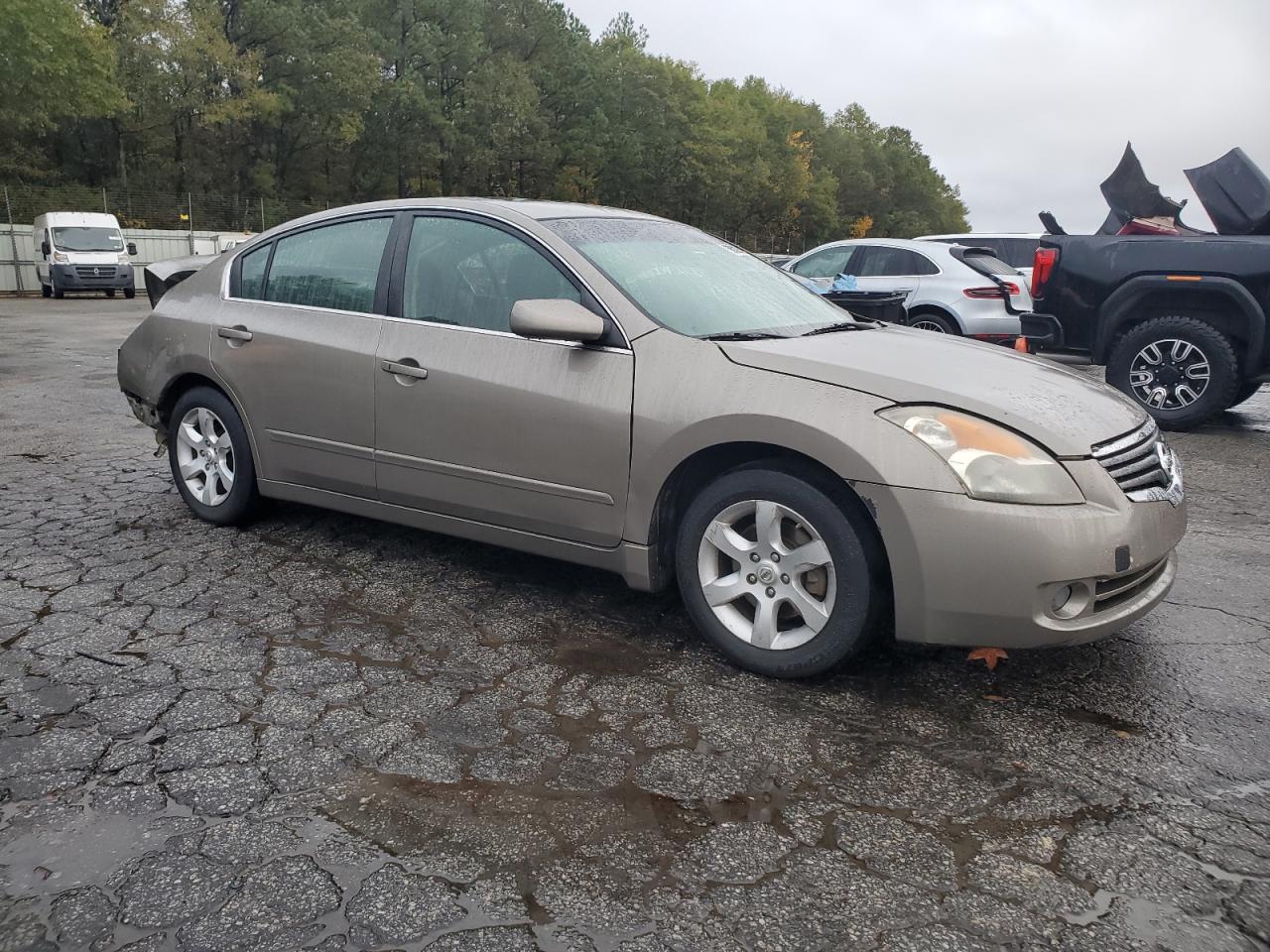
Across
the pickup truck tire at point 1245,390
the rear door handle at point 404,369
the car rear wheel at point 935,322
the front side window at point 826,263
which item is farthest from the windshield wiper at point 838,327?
the front side window at point 826,263

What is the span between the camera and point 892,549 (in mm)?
3184

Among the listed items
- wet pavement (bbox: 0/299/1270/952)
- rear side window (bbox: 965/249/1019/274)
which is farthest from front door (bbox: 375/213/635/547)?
rear side window (bbox: 965/249/1019/274)

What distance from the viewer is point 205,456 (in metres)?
5.09

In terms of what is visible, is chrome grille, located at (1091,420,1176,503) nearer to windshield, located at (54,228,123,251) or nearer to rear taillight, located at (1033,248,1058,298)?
rear taillight, located at (1033,248,1058,298)

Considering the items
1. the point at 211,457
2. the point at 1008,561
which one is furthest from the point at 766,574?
the point at 211,457

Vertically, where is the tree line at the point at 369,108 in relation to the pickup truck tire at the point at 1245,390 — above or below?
above

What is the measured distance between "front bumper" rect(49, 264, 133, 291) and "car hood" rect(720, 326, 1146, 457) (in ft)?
84.2

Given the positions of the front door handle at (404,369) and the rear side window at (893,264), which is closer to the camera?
the front door handle at (404,369)

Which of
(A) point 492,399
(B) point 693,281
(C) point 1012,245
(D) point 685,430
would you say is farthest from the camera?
(C) point 1012,245

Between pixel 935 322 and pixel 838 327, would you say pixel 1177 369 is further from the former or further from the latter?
pixel 838 327

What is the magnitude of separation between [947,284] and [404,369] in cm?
856

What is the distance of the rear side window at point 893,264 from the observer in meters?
11.6

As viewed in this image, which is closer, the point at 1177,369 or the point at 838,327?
the point at 838,327

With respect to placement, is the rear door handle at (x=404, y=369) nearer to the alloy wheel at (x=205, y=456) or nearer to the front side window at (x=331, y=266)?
the front side window at (x=331, y=266)
